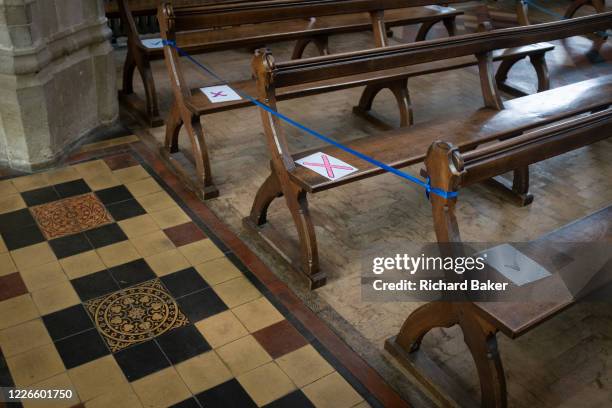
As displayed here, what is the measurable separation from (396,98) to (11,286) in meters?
2.77

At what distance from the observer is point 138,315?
2816mm

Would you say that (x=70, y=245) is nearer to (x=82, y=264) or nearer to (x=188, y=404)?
(x=82, y=264)

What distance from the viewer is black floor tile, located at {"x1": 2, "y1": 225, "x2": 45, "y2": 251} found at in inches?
127

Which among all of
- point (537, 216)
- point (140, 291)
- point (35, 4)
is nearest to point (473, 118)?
point (537, 216)

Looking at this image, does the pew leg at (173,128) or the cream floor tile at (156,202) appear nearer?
the cream floor tile at (156,202)

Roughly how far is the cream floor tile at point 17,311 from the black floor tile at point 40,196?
2.79ft

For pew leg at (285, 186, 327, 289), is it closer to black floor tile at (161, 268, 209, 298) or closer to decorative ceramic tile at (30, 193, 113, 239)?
black floor tile at (161, 268, 209, 298)

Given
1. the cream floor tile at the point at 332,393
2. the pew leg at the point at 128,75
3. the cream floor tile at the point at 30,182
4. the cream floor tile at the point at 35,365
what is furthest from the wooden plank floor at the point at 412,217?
the cream floor tile at the point at 35,365

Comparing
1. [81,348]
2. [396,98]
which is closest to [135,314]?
[81,348]

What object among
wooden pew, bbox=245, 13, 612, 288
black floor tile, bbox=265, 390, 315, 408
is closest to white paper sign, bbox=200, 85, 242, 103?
wooden pew, bbox=245, 13, 612, 288

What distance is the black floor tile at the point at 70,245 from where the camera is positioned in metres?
3.21

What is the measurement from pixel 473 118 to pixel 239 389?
6.82 feet

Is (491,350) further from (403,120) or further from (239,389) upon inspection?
(403,120)

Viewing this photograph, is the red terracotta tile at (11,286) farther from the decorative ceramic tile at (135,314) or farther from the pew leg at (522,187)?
the pew leg at (522,187)
